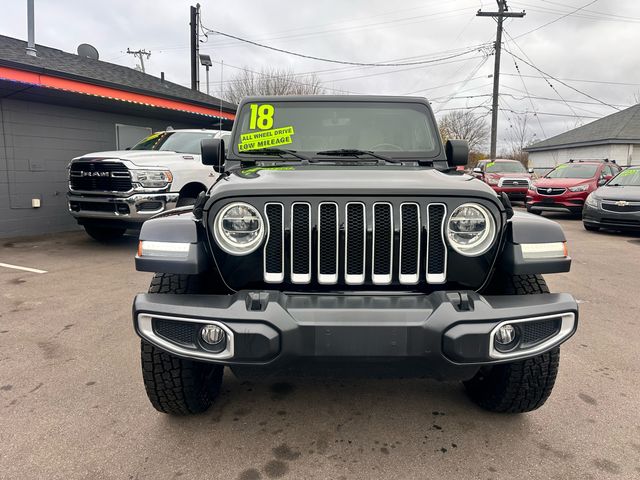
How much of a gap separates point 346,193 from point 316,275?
39 cm

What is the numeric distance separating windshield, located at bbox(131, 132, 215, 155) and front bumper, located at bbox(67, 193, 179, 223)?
1.12 metres

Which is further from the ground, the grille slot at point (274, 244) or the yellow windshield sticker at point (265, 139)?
the yellow windshield sticker at point (265, 139)

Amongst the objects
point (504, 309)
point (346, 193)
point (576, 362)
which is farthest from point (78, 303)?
point (576, 362)

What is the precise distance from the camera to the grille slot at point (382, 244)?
196cm

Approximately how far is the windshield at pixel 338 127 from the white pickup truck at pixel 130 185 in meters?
3.28

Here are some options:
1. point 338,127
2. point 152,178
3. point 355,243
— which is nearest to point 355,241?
point 355,243

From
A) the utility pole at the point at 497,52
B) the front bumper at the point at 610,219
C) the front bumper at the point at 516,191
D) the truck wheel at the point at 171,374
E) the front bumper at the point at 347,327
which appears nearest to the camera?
the front bumper at the point at 347,327

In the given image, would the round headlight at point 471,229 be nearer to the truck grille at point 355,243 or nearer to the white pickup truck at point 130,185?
the truck grille at point 355,243

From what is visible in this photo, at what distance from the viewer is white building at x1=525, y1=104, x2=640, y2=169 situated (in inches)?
1003

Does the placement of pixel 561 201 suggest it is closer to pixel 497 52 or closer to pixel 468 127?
pixel 497 52

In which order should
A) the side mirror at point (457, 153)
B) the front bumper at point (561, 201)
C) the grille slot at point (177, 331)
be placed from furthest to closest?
1. the front bumper at point (561, 201)
2. the side mirror at point (457, 153)
3. the grille slot at point (177, 331)

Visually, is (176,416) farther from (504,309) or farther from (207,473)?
(504,309)

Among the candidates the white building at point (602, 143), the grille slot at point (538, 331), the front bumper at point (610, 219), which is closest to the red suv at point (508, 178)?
the front bumper at point (610, 219)

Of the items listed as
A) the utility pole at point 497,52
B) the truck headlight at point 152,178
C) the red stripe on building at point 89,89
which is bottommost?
the truck headlight at point 152,178
